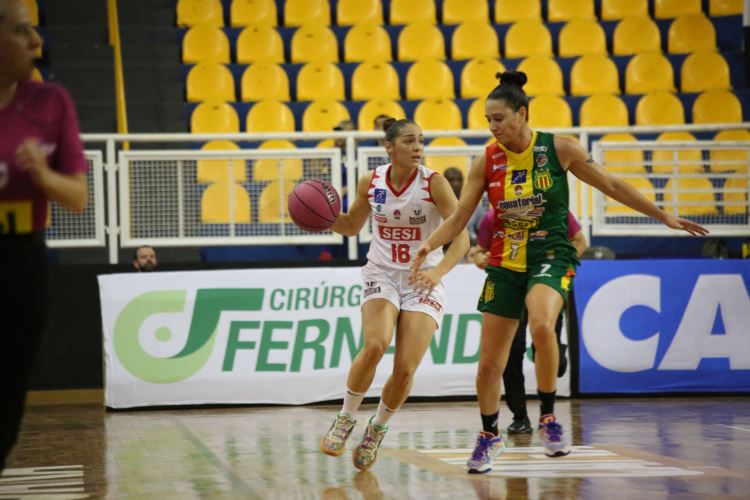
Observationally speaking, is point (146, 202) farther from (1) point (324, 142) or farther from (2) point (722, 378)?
(2) point (722, 378)

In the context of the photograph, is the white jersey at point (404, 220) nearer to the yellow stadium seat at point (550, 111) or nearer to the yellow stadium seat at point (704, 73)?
the yellow stadium seat at point (550, 111)

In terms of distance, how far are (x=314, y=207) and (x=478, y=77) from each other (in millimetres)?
9057

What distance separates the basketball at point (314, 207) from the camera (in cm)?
749

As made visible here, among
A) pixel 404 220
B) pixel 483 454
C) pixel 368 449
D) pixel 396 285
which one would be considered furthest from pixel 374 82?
pixel 483 454

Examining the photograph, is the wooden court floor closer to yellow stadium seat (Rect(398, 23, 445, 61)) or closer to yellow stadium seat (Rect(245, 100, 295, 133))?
yellow stadium seat (Rect(245, 100, 295, 133))

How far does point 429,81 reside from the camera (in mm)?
16078

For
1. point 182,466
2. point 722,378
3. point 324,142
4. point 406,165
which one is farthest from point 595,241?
point 182,466

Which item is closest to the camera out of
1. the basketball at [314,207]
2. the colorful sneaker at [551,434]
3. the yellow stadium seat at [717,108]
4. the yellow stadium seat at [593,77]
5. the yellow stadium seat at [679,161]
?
the colorful sneaker at [551,434]

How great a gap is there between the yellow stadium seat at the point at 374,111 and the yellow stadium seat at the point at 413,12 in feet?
7.99

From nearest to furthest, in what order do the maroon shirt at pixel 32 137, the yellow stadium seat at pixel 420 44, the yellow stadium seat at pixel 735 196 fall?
1. the maroon shirt at pixel 32 137
2. the yellow stadium seat at pixel 735 196
3. the yellow stadium seat at pixel 420 44

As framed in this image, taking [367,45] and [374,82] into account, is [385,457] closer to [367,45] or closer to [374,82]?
[374,82]

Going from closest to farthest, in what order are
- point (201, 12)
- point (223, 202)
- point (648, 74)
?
1. point (223, 202)
2. point (648, 74)
3. point (201, 12)

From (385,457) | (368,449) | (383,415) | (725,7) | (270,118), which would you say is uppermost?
(725,7)

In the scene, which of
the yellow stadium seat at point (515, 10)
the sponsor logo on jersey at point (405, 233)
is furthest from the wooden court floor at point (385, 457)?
the yellow stadium seat at point (515, 10)
